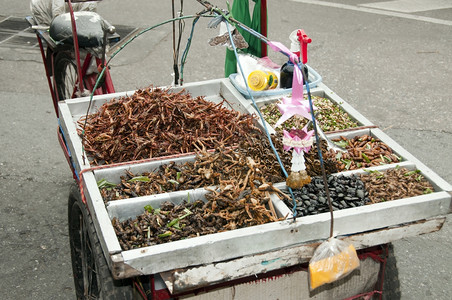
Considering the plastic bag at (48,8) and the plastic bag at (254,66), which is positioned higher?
the plastic bag at (48,8)

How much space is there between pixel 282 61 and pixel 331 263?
5.10 metres

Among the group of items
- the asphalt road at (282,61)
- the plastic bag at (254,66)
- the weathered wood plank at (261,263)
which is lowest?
the asphalt road at (282,61)

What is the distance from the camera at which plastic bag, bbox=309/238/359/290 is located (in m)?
2.19

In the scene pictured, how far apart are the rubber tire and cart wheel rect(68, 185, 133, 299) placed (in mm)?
1278

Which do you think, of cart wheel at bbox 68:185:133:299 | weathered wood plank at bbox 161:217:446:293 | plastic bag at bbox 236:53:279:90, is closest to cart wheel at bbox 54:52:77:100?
plastic bag at bbox 236:53:279:90

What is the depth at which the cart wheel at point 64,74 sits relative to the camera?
14.4 ft

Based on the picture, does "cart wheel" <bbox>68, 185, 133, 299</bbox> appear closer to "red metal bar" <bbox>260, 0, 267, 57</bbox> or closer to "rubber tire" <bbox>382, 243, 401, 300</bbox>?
"rubber tire" <bbox>382, 243, 401, 300</bbox>

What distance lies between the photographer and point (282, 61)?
7.04 m

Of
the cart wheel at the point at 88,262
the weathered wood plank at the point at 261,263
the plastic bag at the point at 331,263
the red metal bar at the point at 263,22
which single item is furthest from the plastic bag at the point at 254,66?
the plastic bag at the point at 331,263

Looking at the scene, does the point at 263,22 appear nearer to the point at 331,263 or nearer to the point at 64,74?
the point at 64,74

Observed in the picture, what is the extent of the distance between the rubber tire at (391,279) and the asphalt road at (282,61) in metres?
0.83

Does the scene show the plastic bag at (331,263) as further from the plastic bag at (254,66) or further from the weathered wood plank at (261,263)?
the plastic bag at (254,66)

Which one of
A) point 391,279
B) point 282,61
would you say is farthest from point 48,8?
point 391,279

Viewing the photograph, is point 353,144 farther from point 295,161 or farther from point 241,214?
point 241,214
